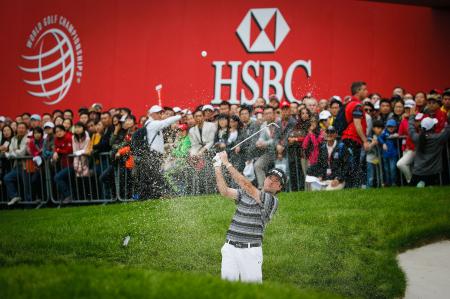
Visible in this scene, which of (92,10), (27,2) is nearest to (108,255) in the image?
(92,10)

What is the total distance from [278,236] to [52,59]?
13.4m

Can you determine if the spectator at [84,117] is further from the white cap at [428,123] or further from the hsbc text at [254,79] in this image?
the white cap at [428,123]

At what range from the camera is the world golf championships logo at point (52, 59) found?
22.9m

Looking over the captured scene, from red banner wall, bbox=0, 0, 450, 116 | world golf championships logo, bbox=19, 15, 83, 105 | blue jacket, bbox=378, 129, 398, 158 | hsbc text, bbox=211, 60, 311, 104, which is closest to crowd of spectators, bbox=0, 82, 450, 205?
blue jacket, bbox=378, 129, 398, 158

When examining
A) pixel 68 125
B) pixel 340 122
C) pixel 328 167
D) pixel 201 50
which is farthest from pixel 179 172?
pixel 201 50

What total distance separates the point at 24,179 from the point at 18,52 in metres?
7.87

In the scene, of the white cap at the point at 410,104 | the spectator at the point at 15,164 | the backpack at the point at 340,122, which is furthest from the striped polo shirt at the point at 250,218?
the spectator at the point at 15,164

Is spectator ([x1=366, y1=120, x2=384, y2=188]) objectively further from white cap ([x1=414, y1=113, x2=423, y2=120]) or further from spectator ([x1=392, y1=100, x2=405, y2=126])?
white cap ([x1=414, y1=113, x2=423, y2=120])

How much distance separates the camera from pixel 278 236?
12242 mm

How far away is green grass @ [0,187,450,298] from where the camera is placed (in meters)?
10.8

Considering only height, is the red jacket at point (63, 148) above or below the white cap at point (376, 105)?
below

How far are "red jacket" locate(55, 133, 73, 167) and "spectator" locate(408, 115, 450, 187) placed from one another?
7.33 m

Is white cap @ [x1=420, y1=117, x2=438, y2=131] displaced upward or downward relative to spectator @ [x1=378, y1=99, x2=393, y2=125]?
downward

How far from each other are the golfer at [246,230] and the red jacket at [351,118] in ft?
18.3
